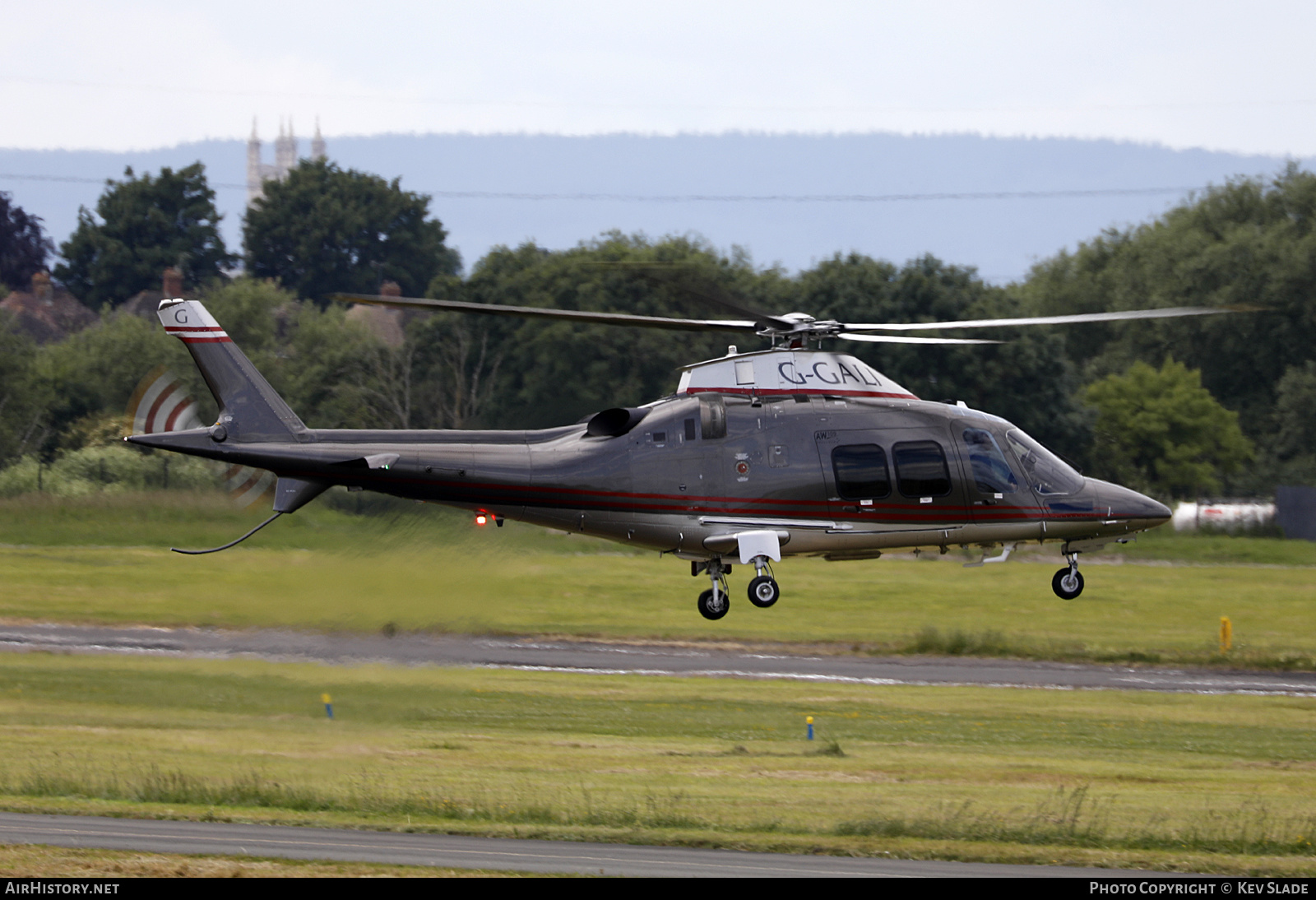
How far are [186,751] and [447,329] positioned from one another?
2686cm

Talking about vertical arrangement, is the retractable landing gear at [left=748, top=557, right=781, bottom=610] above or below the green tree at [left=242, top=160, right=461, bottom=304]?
below

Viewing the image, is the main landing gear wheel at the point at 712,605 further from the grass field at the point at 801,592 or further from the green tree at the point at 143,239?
the green tree at the point at 143,239

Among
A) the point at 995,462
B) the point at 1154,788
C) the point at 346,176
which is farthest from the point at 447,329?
the point at 346,176

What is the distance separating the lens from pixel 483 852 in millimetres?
32188

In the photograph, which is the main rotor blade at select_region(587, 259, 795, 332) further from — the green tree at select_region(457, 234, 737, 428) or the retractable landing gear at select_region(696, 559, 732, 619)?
the green tree at select_region(457, 234, 737, 428)

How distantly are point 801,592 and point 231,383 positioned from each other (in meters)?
38.0

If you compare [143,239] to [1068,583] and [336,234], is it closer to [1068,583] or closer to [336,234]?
[336,234]

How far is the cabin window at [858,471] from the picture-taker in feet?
78.6

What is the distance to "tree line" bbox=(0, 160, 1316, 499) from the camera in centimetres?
6038

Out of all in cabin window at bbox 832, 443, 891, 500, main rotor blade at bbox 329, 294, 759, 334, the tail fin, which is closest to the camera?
main rotor blade at bbox 329, 294, 759, 334

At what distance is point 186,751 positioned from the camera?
39406 millimetres

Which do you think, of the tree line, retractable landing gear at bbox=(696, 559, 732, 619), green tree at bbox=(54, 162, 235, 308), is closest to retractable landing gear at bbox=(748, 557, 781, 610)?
retractable landing gear at bbox=(696, 559, 732, 619)

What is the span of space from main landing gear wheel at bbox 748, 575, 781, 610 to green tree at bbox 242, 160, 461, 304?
344 ft

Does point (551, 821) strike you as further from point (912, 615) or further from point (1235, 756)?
point (912, 615)
